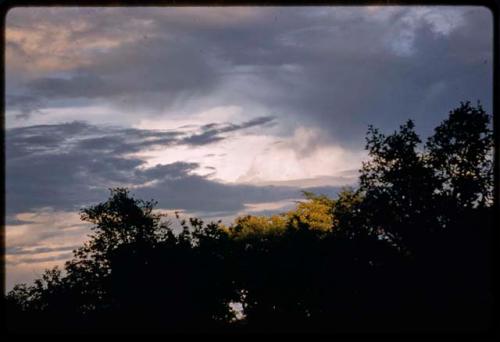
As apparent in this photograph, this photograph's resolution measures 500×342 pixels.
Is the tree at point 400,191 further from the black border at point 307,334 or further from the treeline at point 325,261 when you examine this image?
the black border at point 307,334

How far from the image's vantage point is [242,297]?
27.3 metres

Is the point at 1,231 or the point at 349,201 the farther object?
the point at 349,201

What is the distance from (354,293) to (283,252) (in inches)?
297

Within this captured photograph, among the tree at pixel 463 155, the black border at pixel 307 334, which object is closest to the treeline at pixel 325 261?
the tree at pixel 463 155

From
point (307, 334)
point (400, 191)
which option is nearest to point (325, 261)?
point (400, 191)

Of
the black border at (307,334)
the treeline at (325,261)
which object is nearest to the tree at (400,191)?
the treeline at (325,261)

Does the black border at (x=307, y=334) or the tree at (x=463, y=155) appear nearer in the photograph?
the black border at (x=307, y=334)

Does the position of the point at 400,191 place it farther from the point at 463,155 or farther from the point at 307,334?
the point at 307,334

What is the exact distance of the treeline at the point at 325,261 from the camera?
1759 cm

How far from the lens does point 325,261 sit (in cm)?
2250

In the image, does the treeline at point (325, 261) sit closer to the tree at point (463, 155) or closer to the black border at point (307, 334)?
the tree at point (463, 155)

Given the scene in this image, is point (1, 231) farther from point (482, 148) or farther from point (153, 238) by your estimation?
point (153, 238)

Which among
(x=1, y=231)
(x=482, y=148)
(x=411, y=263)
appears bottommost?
(x=411, y=263)

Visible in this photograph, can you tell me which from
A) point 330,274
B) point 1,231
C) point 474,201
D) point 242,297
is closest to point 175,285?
point 242,297
